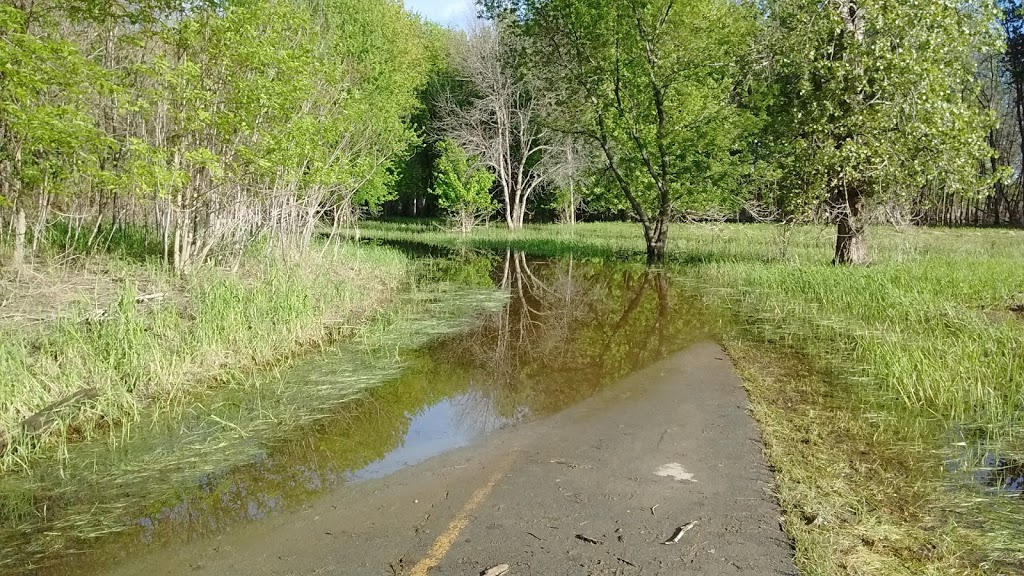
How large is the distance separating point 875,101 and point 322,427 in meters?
12.1

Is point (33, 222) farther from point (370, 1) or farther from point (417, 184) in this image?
point (417, 184)

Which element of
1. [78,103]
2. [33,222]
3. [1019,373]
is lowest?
[1019,373]

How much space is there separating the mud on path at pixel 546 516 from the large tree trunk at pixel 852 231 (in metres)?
9.53

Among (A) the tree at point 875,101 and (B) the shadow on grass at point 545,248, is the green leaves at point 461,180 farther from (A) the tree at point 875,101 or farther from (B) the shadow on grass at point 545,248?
(A) the tree at point 875,101

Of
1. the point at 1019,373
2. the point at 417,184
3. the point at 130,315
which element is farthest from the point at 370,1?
the point at 417,184

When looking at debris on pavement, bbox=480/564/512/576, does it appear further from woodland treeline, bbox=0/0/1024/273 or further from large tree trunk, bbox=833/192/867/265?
large tree trunk, bbox=833/192/867/265

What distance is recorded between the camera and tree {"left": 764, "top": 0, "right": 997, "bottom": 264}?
11297mm

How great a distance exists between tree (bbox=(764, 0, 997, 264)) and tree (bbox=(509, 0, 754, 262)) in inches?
93.3

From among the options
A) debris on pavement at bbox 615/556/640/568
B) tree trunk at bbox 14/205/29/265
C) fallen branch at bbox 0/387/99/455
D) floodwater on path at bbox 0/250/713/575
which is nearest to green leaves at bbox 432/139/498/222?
floodwater on path at bbox 0/250/713/575

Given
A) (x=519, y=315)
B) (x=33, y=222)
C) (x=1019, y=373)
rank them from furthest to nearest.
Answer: (x=519, y=315), (x=33, y=222), (x=1019, y=373)

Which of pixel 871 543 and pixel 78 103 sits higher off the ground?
pixel 78 103

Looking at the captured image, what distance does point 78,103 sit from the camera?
8.42 meters

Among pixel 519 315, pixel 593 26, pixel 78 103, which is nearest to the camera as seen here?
pixel 78 103

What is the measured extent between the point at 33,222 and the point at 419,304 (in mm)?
6289
